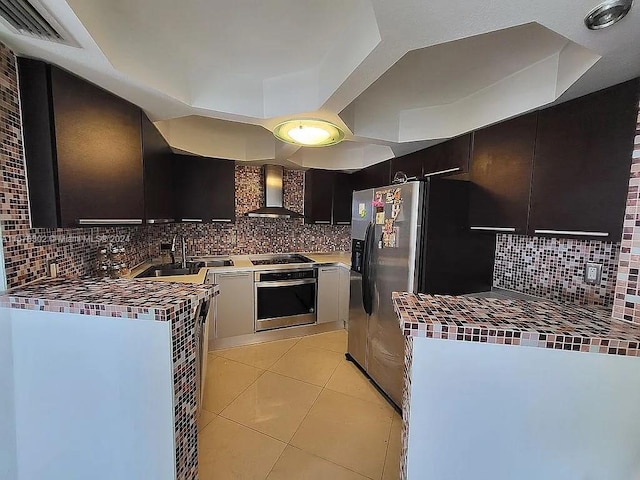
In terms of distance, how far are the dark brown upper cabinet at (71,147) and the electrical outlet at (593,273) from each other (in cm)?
289

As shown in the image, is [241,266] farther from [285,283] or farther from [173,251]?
[173,251]

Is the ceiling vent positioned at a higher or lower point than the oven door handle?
higher

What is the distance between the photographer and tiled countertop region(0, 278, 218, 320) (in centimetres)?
106

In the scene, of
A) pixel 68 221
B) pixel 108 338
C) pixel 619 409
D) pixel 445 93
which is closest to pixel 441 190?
pixel 445 93

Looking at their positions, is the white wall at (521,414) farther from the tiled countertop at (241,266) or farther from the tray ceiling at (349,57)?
the tiled countertop at (241,266)

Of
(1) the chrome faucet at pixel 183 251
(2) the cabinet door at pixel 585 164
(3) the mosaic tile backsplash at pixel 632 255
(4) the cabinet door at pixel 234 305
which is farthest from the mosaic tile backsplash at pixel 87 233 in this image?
(2) the cabinet door at pixel 585 164

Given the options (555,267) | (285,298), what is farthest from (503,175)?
(285,298)

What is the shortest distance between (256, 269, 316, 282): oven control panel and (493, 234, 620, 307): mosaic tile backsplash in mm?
1864

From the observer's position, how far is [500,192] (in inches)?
71.2

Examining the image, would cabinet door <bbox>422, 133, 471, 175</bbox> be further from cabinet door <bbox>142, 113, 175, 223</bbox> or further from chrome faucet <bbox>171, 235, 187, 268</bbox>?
chrome faucet <bbox>171, 235, 187, 268</bbox>

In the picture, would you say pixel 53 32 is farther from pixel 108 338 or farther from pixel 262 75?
pixel 108 338

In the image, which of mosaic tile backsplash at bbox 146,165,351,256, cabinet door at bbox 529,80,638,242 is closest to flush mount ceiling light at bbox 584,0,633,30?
cabinet door at bbox 529,80,638,242

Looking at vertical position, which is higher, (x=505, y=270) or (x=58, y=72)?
(x=58, y=72)

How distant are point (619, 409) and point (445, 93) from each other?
201 cm
